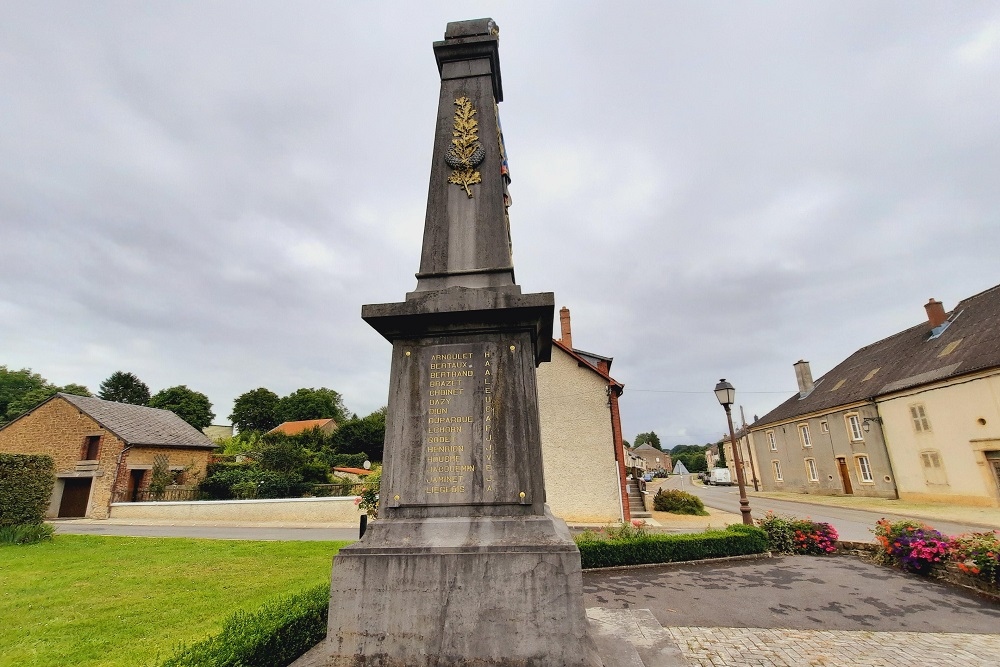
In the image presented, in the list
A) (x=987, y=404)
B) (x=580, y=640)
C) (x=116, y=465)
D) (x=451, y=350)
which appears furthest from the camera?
(x=116, y=465)

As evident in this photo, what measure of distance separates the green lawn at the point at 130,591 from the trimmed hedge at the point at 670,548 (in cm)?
603

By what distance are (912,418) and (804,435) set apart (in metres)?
10.5

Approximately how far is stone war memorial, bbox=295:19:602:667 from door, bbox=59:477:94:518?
3028 centimetres

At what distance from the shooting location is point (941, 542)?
891cm

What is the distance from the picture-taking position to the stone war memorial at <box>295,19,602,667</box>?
147 inches

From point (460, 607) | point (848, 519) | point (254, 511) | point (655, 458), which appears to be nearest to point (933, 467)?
point (848, 519)

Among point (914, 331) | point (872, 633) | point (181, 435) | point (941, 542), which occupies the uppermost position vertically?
point (914, 331)

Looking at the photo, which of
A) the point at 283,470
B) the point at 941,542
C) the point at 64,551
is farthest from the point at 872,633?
the point at 283,470

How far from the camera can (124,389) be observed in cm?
6488

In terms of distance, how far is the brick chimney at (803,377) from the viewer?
122ft

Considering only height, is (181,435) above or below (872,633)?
above

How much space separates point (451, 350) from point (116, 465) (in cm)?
3013

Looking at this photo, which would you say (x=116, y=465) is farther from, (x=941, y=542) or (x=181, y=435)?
(x=941, y=542)

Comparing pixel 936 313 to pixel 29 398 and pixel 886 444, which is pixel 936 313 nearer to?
pixel 886 444
